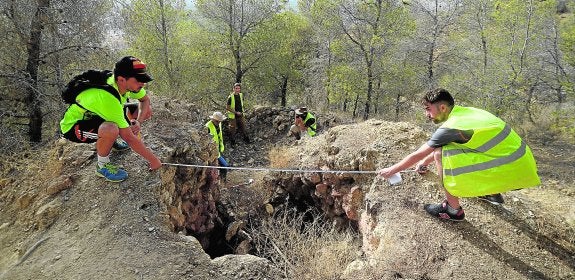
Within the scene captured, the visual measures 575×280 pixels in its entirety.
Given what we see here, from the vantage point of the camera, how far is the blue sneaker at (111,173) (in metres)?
4.22

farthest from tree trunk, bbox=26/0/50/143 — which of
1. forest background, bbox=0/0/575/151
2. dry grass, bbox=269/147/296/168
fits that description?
dry grass, bbox=269/147/296/168

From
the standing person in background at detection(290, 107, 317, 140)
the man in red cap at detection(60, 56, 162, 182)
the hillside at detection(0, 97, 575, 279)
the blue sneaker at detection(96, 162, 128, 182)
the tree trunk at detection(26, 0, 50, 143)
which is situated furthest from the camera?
the standing person in background at detection(290, 107, 317, 140)

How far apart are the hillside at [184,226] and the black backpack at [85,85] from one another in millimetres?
1125

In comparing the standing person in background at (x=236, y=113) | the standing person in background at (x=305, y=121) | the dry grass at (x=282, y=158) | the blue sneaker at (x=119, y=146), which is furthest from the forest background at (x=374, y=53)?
the blue sneaker at (x=119, y=146)

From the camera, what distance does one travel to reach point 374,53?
15.3m

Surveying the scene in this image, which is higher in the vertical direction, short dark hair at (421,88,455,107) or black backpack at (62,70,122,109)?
black backpack at (62,70,122,109)

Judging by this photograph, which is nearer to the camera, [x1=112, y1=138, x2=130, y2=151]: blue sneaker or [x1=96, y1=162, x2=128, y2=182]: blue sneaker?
[x1=96, y1=162, x2=128, y2=182]: blue sneaker

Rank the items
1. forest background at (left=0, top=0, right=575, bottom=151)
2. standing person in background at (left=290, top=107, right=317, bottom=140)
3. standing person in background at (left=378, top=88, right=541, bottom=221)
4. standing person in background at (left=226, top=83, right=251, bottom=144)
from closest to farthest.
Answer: standing person in background at (left=378, top=88, right=541, bottom=221) → standing person in background at (left=290, top=107, right=317, bottom=140) → standing person in background at (left=226, top=83, right=251, bottom=144) → forest background at (left=0, top=0, right=575, bottom=151)

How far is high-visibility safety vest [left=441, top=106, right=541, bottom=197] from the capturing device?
3301 mm

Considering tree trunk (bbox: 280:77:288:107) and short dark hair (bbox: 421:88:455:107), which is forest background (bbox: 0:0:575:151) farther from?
short dark hair (bbox: 421:88:455:107)

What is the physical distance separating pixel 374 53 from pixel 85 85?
43.7ft

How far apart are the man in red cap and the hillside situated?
2.14 ft

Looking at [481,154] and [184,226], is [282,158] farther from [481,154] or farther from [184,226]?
[481,154]

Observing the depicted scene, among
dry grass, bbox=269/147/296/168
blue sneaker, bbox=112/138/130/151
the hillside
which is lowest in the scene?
dry grass, bbox=269/147/296/168
